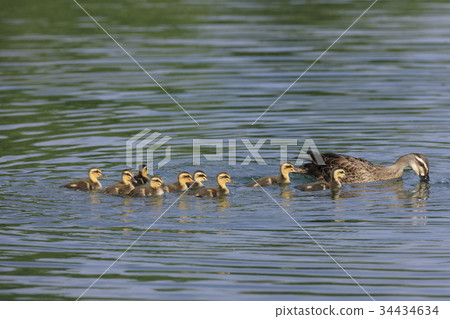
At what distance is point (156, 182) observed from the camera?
412 inches

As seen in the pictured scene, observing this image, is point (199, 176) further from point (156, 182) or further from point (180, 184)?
point (156, 182)

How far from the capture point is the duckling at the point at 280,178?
10.9 metres

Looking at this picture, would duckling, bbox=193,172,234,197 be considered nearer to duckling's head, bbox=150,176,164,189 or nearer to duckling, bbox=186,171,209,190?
duckling, bbox=186,171,209,190

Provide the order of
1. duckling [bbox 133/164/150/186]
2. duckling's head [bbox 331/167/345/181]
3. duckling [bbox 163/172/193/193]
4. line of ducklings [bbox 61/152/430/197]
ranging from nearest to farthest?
line of ducklings [bbox 61/152/430/197]
duckling [bbox 163/172/193/193]
duckling's head [bbox 331/167/345/181]
duckling [bbox 133/164/150/186]

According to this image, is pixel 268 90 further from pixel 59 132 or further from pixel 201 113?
pixel 59 132

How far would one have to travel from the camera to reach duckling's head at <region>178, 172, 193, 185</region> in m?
10.7

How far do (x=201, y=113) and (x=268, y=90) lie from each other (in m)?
1.73

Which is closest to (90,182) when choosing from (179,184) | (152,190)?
(152,190)

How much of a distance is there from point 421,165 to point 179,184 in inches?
107

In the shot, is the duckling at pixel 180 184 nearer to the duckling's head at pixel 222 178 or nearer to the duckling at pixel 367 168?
the duckling's head at pixel 222 178

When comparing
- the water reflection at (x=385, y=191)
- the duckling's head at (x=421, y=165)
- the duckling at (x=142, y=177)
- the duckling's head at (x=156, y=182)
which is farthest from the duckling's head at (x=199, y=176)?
the duckling's head at (x=421, y=165)

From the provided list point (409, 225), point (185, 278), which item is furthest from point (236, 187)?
point (185, 278)

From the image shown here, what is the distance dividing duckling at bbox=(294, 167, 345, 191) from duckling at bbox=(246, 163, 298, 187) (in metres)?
0.25

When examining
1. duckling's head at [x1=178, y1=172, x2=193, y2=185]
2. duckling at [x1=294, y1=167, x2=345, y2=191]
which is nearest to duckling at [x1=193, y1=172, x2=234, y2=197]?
duckling's head at [x1=178, y1=172, x2=193, y2=185]
